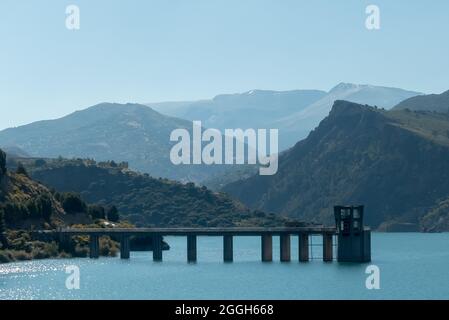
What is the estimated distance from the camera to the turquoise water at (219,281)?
130 m

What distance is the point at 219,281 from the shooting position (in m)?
150

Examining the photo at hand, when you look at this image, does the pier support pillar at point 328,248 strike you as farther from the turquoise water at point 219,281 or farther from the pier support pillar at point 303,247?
the pier support pillar at point 303,247

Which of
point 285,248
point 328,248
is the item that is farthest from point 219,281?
point 285,248

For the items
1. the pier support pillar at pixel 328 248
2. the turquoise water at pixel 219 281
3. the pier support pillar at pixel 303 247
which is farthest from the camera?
the pier support pillar at pixel 303 247

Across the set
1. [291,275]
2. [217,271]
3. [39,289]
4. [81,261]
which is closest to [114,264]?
[81,261]

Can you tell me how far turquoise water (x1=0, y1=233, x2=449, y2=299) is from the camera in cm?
12975

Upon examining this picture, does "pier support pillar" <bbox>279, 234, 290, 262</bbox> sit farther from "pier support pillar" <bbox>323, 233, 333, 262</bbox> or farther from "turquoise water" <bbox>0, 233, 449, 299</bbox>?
"pier support pillar" <bbox>323, 233, 333, 262</bbox>

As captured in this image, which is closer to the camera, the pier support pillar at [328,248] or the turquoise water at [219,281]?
the turquoise water at [219,281]

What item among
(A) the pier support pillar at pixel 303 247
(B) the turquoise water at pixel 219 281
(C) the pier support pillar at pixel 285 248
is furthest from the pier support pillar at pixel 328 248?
(C) the pier support pillar at pixel 285 248

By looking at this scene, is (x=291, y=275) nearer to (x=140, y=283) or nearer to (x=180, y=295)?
(x=140, y=283)

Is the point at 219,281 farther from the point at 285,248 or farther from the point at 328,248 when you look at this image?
the point at 285,248

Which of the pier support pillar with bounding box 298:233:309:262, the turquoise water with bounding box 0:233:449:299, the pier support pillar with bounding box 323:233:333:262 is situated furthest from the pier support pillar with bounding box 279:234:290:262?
the pier support pillar with bounding box 323:233:333:262
